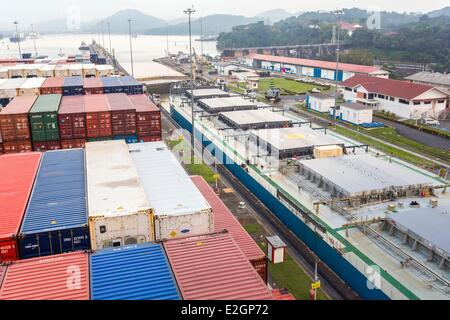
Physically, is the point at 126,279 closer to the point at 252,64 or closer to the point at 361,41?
the point at 252,64

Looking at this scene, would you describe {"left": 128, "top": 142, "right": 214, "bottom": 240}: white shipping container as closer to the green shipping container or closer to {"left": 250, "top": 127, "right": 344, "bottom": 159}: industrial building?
the green shipping container

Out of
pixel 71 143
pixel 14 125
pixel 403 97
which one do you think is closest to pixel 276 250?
pixel 71 143

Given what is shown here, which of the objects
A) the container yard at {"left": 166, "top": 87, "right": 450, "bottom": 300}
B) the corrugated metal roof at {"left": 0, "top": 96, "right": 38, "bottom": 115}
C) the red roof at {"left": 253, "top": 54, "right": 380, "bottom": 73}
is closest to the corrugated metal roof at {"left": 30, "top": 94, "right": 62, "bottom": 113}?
the corrugated metal roof at {"left": 0, "top": 96, "right": 38, "bottom": 115}

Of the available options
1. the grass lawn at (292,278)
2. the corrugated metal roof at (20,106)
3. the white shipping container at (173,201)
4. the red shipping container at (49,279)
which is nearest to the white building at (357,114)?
the grass lawn at (292,278)

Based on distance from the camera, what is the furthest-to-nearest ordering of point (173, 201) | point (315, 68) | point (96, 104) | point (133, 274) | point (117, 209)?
point (315, 68)
point (96, 104)
point (173, 201)
point (117, 209)
point (133, 274)

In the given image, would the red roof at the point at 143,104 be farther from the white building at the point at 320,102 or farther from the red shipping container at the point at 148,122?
the white building at the point at 320,102

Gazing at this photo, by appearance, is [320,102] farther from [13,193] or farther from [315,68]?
[13,193]
